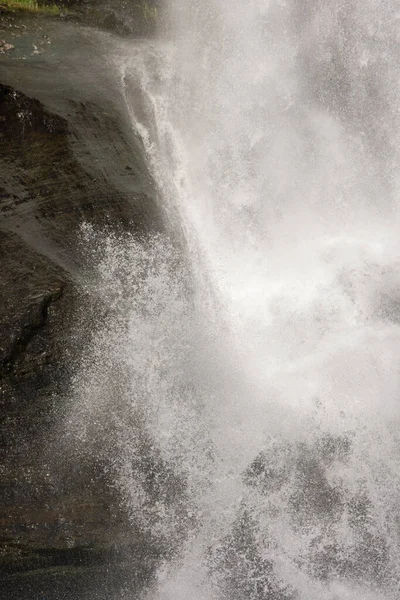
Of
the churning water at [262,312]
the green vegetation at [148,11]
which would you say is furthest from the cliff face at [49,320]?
the green vegetation at [148,11]

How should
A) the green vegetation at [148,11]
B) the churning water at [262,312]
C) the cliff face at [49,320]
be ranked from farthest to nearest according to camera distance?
the green vegetation at [148,11] → the churning water at [262,312] → the cliff face at [49,320]

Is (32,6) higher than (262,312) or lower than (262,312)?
higher

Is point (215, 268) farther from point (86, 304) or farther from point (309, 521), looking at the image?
point (309, 521)

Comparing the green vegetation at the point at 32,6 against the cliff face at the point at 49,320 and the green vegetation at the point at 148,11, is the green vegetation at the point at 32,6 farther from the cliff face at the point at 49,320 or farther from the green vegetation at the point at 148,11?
the cliff face at the point at 49,320

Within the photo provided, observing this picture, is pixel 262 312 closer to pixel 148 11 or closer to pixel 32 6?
pixel 148 11

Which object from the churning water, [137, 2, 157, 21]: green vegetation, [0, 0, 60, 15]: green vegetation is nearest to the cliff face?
the churning water

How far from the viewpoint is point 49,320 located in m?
5.36

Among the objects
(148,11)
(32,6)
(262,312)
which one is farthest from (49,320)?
(148,11)

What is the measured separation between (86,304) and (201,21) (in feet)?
17.9

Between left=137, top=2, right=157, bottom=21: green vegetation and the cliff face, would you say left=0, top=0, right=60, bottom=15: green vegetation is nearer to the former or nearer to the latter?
left=137, top=2, right=157, bottom=21: green vegetation

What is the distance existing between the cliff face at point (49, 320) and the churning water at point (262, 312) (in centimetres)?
37

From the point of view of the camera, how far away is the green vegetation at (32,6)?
7.38m

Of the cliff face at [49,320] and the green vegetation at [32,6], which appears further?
the green vegetation at [32,6]

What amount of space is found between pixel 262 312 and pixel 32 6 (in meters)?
5.98
